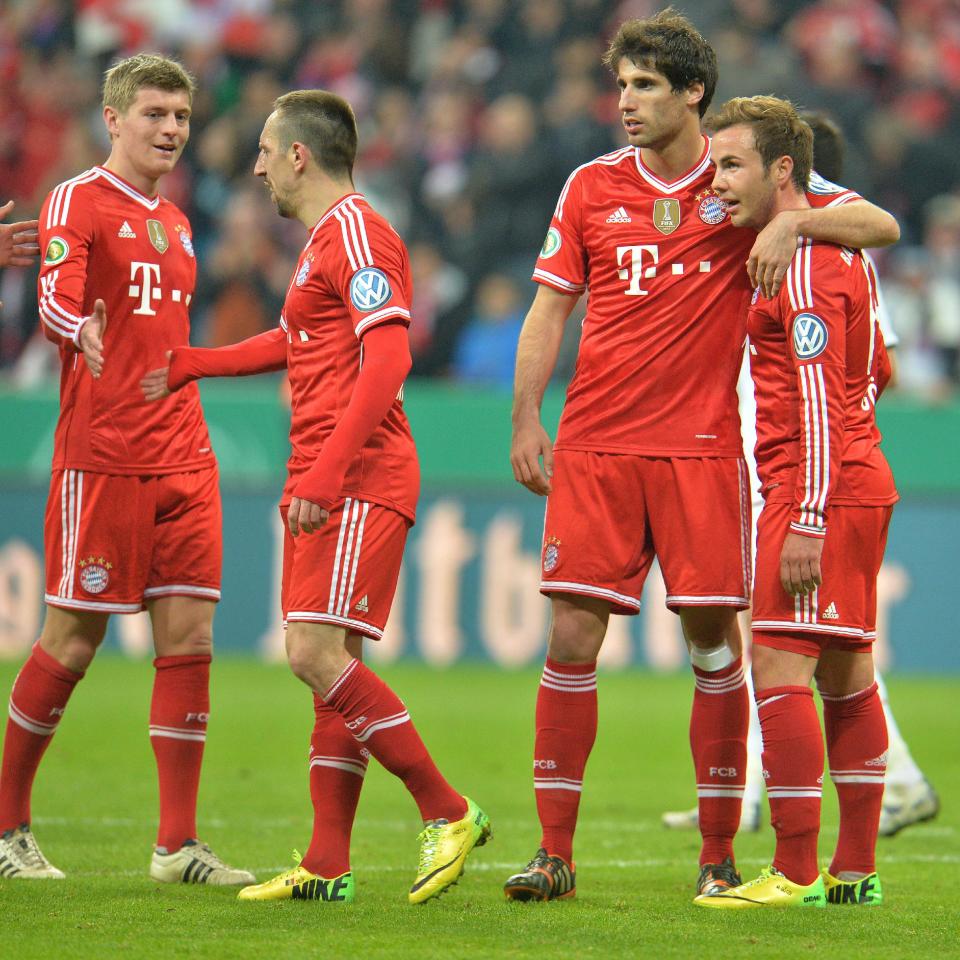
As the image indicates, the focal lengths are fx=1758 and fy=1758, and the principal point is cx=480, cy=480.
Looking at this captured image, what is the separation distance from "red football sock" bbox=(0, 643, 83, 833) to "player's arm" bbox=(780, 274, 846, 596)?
2330 millimetres

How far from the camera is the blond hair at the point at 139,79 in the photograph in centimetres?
558

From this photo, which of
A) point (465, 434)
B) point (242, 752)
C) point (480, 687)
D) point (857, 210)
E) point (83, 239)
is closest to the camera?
point (857, 210)

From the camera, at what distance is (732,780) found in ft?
17.0

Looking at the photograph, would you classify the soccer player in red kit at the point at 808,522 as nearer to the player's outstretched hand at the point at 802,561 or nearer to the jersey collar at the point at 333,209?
the player's outstretched hand at the point at 802,561

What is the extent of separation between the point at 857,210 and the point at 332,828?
7.50 ft

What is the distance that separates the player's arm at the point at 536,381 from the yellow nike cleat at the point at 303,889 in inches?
49.6

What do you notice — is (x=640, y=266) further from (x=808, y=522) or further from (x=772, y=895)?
(x=772, y=895)

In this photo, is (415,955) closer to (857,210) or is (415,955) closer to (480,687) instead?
(857,210)

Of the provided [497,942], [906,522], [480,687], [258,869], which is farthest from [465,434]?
[497,942]

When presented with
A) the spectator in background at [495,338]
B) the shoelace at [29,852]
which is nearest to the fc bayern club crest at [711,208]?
the shoelace at [29,852]

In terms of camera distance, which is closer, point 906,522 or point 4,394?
point 906,522

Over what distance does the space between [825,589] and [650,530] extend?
23.0 inches

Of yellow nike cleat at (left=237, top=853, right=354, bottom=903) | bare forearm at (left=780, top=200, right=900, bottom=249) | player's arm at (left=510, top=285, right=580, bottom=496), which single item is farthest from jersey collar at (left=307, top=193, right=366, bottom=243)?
yellow nike cleat at (left=237, top=853, right=354, bottom=903)

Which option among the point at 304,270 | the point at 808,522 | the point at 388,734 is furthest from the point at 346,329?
the point at 808,522
